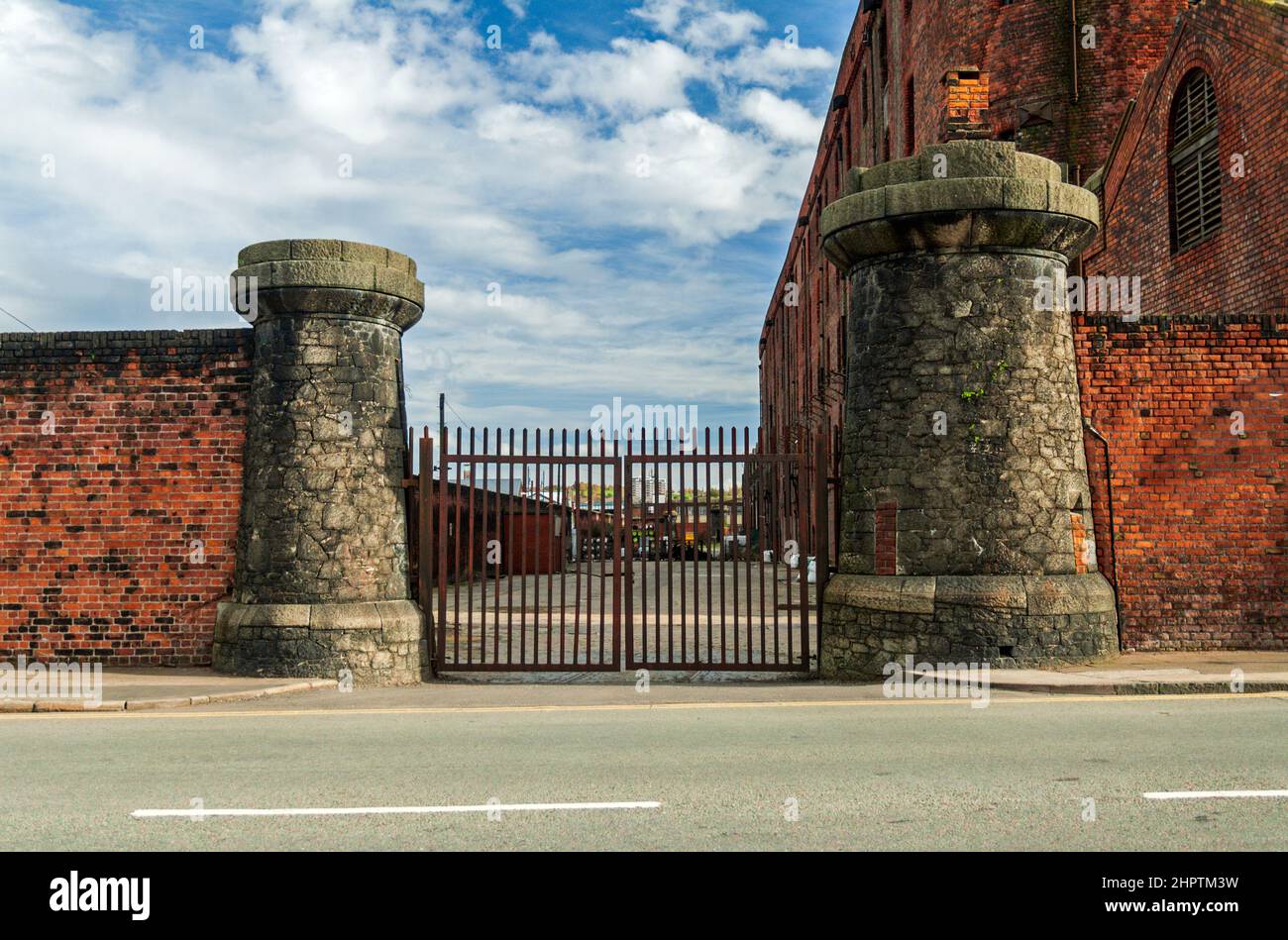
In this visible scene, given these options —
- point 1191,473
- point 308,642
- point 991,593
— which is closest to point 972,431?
point 991,593

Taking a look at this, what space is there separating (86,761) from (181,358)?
5762mm

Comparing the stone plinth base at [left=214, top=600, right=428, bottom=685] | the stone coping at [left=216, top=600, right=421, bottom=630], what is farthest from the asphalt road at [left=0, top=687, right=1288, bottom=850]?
the stone coping at [left=216, top=600, right=421, bottom=630]

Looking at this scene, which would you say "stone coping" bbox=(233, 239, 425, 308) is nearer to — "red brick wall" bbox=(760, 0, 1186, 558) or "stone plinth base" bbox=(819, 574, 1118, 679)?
"stone plinth base" bbox=(819, 574, 1118, 679)

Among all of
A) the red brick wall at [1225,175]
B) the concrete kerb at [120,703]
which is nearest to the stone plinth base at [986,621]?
the red brick wall at [1225,175]

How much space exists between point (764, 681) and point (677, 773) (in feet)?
16.5

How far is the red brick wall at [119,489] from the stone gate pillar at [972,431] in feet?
22.2

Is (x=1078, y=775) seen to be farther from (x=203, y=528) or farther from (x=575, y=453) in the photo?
(x=203, y=528)

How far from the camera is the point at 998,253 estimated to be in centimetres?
1065

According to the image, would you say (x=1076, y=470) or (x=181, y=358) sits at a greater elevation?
(x=181, y=358)

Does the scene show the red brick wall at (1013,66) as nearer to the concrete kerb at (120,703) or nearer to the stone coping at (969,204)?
the stone coping at (969,204)

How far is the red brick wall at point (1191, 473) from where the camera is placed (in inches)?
432

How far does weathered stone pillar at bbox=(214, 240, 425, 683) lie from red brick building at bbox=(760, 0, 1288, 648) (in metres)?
4.40

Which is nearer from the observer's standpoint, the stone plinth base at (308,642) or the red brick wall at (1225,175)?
the stone plinth base at (308,642)

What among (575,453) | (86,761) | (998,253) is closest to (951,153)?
(998,253)
